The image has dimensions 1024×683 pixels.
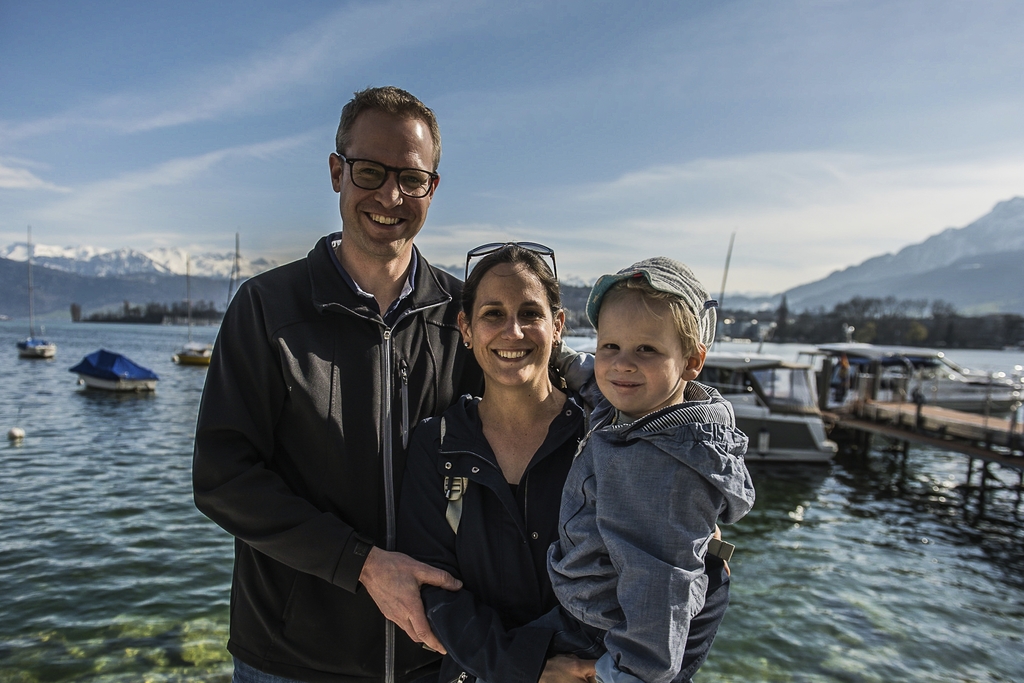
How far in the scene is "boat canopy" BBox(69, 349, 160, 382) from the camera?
1248 inches

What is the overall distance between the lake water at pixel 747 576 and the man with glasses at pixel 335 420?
18.6 ft

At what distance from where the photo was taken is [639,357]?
2070 millimetres

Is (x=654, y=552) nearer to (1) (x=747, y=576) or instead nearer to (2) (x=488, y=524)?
(2) (x=488, y=524)

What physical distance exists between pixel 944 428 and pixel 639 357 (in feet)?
72.9

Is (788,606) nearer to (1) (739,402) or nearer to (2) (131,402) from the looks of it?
(1) (739,402)

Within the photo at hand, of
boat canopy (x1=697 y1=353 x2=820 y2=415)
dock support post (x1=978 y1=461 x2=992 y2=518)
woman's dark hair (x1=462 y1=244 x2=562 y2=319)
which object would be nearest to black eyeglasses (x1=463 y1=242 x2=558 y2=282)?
woman's dark hair (x1=462 y1=244 x2=562 y2=319)

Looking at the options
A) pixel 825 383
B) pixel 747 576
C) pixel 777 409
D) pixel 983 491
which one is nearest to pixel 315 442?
pixel 747 576

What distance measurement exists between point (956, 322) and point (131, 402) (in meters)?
150

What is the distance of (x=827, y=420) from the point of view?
25.0 m

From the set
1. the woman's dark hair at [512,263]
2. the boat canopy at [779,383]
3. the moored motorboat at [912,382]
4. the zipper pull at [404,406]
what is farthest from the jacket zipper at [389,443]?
the moored motorboat at [912,382]

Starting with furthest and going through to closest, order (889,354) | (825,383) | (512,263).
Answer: (825,383) → (889,354) → (512,263)

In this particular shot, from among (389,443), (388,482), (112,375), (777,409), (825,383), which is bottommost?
(112,375)

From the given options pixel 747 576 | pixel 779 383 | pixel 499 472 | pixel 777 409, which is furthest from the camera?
pixel 779 383

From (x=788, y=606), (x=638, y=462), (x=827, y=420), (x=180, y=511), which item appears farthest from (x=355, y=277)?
(x=827, y=420)
